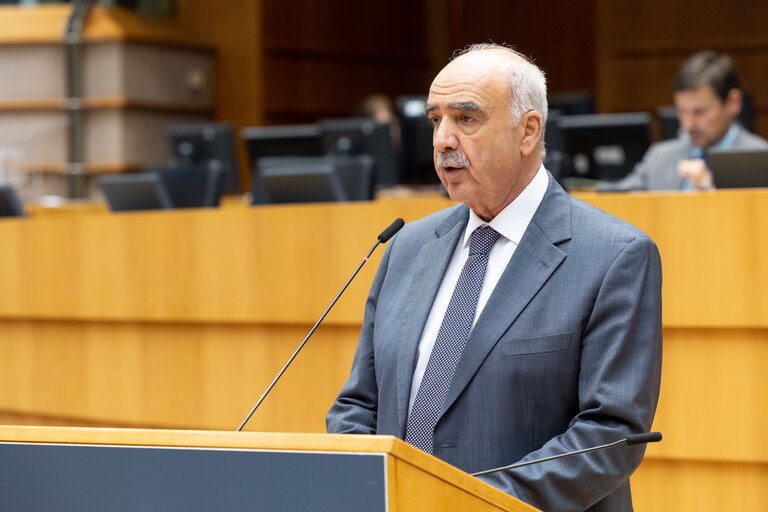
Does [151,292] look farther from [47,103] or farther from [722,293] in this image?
[47,103]

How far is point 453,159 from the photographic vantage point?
2.06 meters

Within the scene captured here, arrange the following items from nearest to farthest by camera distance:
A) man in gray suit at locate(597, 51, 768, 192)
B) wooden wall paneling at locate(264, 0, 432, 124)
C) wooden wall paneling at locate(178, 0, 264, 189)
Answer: man in gray suit at locate(597, 51, 768, 192)
wooden wall paneling at locate(178, 0, 264, 189)
wooden wall paneling at locate(264, 0, 432, 124)

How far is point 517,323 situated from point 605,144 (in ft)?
11.9

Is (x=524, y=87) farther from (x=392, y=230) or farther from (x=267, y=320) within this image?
(x=267, y=320)

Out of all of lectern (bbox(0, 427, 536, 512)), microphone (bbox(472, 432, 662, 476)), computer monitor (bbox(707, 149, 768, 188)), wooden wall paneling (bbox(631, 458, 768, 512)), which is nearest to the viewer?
lectern (bbox(0, 427, 536, 512))

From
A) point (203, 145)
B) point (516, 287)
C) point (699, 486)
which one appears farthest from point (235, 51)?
point (516, 287)

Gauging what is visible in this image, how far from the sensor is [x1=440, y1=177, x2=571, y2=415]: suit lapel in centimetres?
200

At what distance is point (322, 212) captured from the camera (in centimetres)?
382

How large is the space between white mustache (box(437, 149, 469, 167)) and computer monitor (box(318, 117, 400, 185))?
14.2ft

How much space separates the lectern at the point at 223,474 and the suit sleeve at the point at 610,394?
0.15 metres

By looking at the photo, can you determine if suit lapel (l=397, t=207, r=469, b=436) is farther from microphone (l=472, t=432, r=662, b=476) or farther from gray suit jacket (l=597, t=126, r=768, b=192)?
gray suit jacket (l=597, t=126, r=768, b=192)

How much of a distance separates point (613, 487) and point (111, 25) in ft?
25.9

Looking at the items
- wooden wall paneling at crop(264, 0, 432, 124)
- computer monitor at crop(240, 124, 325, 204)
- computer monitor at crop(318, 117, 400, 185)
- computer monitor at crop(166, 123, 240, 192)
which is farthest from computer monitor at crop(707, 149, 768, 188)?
wooden wall paneling at crop(264, 0, 432, 124)

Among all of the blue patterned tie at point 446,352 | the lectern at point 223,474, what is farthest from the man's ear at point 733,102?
the lectern at point 223,474
